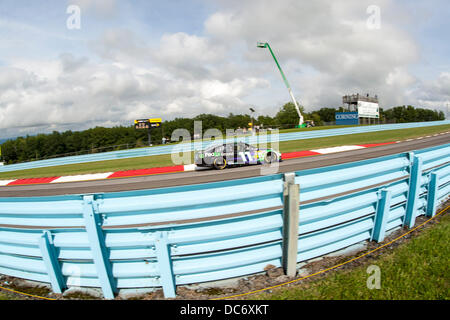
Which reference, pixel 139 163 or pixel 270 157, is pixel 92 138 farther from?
pixel 270 157

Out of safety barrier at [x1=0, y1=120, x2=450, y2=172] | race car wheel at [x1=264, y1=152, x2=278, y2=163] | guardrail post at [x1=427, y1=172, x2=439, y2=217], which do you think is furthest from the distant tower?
guardrail post at [x1=427, y1=172, x2=439, y2=217]

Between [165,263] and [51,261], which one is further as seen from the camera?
[51,261]

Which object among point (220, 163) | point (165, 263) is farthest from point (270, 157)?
point (165, 263)

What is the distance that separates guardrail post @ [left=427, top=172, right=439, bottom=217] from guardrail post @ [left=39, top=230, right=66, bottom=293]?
17.4ft

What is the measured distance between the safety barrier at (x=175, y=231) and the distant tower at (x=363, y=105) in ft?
177

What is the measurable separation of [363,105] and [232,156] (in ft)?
164

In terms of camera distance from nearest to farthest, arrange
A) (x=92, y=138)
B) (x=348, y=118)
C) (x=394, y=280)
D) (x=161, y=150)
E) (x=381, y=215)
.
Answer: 1. (x=394, y=280)
2. (x=381, y=215)
3. (x=161, y=150)
4. (x=348, y=118)
5. (x=92, y=138)

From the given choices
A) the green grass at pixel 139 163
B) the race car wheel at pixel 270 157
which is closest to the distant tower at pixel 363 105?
the green grass at pixel 139 163

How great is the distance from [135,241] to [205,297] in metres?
0.90

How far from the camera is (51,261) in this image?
2492mm

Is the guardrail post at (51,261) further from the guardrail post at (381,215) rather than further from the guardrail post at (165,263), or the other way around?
the guardrail post at (381,215)

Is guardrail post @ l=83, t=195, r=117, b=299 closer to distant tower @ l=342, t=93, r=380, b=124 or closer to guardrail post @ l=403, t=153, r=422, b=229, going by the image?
guardrail post @ l=403, t=153, r=422, b=229

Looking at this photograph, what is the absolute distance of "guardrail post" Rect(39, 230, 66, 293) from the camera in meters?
2.47

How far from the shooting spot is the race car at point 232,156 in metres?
11.1
